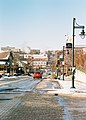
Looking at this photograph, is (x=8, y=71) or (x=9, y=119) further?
(x=8, y=71)

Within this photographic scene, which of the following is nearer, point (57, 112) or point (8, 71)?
point (57, 112)

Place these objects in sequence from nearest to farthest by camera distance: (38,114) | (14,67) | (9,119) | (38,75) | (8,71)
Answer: (9,119) < (38,114) < (38,75) < (8,71) < (14,67)

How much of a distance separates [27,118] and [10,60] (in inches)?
6099

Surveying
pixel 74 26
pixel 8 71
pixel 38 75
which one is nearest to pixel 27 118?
pixel 74 26

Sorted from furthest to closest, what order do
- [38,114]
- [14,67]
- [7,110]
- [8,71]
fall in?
[14,67], [8,71], [7,110], [38,114]

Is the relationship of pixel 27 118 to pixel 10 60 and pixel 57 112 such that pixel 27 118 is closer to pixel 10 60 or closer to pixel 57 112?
pixel 57 112

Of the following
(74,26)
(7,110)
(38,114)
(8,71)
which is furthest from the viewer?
(8,71)

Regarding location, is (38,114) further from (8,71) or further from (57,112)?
(8,71)

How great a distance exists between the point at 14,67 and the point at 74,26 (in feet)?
428

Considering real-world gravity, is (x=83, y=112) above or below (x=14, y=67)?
above

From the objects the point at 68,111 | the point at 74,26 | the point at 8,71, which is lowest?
the point at 8,71

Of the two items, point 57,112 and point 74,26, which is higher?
point 74,26

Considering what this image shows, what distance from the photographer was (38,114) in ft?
51.3

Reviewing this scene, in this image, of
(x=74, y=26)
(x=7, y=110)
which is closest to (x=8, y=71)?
(x=74, y=26)
